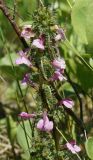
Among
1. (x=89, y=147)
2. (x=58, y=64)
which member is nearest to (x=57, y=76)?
(x=58, y=64)

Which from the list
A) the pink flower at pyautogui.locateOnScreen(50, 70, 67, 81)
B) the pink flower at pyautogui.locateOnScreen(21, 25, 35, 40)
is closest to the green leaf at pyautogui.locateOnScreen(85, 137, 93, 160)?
the pink flower at pyautogui.locateOnScreen(50, 70, 67, 81)

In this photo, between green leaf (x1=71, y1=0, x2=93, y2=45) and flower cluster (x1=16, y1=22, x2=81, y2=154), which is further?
green leaf (x1=71, y1=0, x2=93, y2=45)

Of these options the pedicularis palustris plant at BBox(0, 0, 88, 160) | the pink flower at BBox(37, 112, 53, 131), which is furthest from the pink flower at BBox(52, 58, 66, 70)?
the pink flower at BBox(37, 112, 53, 131)

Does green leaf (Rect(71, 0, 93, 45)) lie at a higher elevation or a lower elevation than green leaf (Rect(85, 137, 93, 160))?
higher

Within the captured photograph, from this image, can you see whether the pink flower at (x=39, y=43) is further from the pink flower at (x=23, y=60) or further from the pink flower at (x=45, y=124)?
the pink flower at (x=45, y=124)

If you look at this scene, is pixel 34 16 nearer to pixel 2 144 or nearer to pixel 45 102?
pixel 45 102

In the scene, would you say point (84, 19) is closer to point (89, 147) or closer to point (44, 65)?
point (44, 65)

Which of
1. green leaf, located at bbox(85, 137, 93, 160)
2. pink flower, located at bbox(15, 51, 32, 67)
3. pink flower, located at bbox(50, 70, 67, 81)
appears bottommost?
green leaf, located at bbox(85, 137, 93, 160)

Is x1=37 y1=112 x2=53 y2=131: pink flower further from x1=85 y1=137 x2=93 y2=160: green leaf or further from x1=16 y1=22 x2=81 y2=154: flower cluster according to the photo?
x1=85 y1=137 x2=93 y2=160: green leaf

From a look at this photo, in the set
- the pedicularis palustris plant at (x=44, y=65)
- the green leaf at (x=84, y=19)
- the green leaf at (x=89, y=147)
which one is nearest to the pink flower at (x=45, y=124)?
the pedicularis palustris plant at (x=44, y=65)
